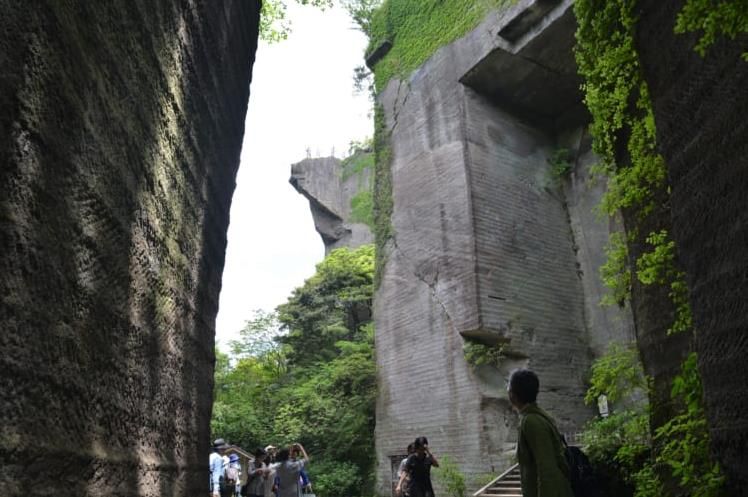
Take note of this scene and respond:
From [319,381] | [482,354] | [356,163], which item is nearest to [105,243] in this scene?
[482,354]

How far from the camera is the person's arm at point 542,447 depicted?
2.93 meters

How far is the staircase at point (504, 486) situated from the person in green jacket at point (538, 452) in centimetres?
721

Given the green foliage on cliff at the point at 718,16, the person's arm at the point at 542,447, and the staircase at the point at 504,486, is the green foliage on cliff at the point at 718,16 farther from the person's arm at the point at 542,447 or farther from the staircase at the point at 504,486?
the staircase at the point at 504,486

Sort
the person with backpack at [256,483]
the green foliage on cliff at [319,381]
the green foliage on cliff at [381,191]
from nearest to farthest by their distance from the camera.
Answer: the person with backpack at [256,483], the green foliage on cliff at [381,191], the green foliage on cliff at [319,381]

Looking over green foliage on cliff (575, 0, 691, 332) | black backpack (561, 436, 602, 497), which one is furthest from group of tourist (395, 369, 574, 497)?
green foliage on cliff (575, 0, 691, 332)

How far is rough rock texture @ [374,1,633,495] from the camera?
1252 centimetres

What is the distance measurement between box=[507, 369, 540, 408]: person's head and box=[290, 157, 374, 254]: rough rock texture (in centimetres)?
2876

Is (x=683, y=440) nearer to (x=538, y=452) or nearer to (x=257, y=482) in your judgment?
(x=538, y=452)

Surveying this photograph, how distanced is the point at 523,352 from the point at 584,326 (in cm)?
239

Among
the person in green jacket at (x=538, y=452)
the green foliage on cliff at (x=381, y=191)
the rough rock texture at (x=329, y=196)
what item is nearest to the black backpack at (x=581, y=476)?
the person in green jacket at (x=538, y=452)

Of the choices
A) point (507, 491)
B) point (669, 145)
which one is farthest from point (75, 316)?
point (507, 491)

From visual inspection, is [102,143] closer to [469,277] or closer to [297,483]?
[297,483]

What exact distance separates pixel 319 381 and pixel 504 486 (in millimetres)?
11353

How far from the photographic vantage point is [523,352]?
12.7 m
